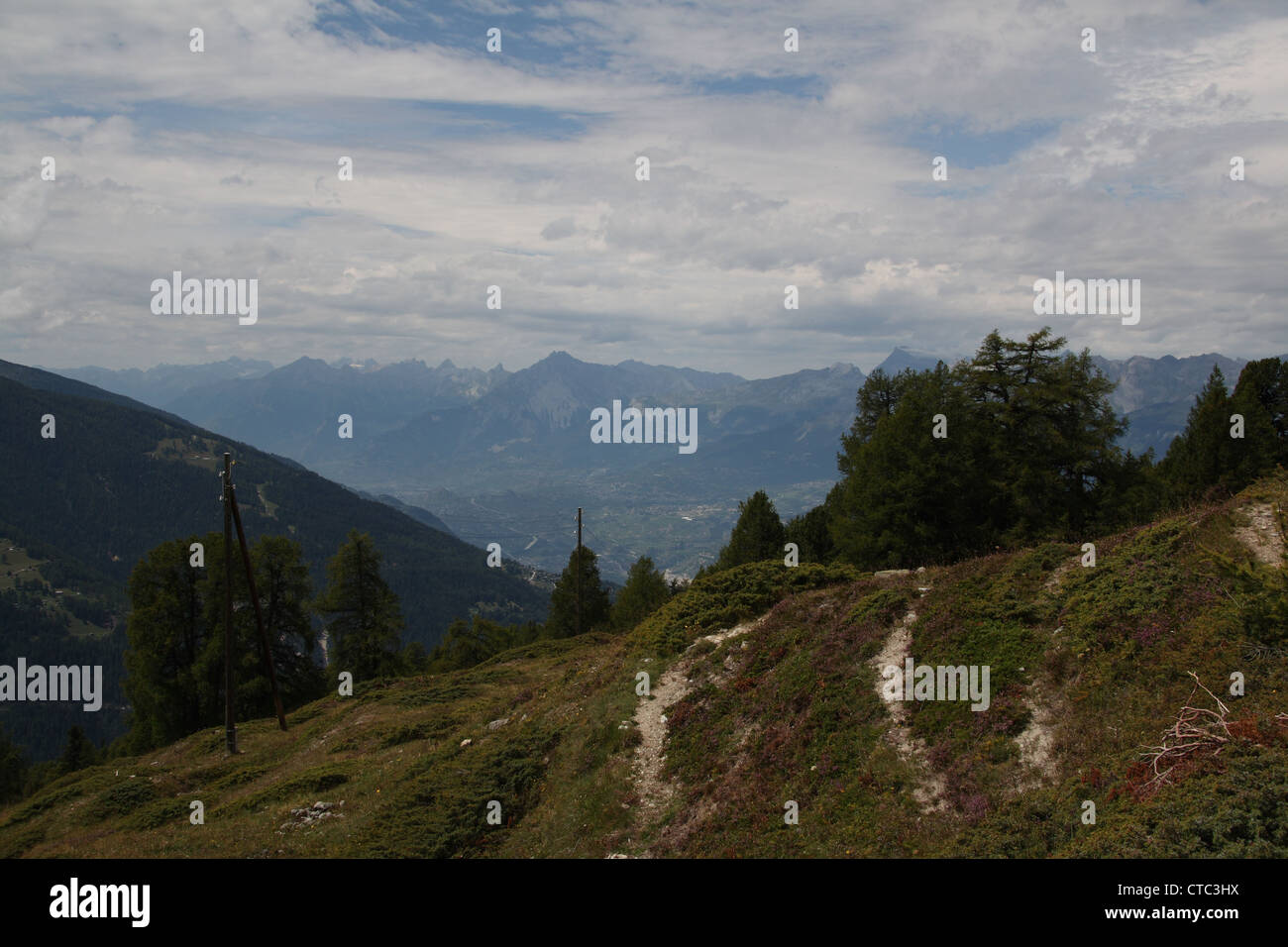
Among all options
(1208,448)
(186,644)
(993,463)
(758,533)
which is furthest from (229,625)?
(1208,448)

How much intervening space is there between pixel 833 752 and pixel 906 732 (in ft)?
5.76

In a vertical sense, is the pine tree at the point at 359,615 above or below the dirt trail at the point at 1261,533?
below

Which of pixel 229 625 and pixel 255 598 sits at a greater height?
pixel 255 598

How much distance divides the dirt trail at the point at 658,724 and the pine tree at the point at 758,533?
30.1m

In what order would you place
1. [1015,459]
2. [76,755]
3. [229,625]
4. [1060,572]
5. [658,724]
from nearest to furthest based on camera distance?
[1060,572], [658,724], [229,625], [1015,459], [76,755]

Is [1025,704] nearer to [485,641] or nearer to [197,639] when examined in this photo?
[197,639]

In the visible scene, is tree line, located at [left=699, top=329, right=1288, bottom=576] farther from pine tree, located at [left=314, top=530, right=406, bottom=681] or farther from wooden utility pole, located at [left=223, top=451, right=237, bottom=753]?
pine tree, located at [left=314, top=530, right=406, bottom=681]

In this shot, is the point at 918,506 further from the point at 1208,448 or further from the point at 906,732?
the point at 906,732

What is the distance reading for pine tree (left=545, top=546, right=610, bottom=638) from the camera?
6712 cm

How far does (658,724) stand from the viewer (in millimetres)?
21344

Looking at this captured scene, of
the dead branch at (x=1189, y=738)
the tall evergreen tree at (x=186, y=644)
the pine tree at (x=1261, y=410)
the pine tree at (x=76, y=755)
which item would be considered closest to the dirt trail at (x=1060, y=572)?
the dead branch at (x=1189, y=738)

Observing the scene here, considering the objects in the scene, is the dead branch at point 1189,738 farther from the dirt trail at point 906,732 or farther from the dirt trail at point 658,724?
the dirt trail at point 658,724

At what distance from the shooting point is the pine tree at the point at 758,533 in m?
55.1
